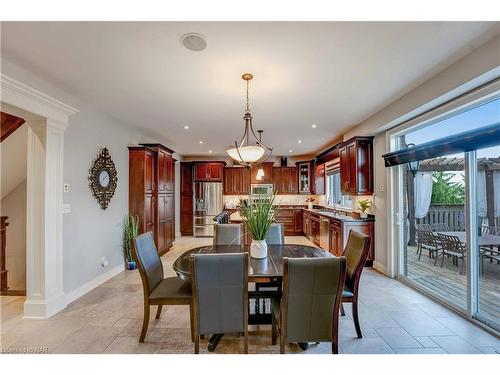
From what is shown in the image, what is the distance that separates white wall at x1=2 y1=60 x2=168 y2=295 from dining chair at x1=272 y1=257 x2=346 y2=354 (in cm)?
Answer: 289

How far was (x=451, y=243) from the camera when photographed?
3027mm

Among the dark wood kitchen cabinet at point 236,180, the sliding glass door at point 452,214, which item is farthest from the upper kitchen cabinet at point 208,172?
the sliding glass door at point 452,214

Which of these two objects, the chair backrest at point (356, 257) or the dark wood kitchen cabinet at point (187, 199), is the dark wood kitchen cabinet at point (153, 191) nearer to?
the dark wood kitchen cabinet at point (187, 199)

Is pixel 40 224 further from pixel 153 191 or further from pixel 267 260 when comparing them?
pixel 267 260

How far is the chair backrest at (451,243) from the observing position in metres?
2.87

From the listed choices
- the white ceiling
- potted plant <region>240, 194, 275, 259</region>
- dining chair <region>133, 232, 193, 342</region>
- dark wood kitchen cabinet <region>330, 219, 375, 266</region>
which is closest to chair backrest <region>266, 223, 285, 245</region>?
potted plant <region>240, 194, 275, 259</region>

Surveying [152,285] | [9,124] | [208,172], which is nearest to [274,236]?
[152,285]

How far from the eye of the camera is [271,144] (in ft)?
21.3

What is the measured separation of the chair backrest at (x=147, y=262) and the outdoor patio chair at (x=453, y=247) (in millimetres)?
3459

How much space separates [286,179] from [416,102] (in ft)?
17.5

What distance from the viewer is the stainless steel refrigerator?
749cm

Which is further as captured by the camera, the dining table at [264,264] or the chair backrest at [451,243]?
the chair backrest at [451,243]

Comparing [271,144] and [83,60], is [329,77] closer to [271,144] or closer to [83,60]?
[83,60]
